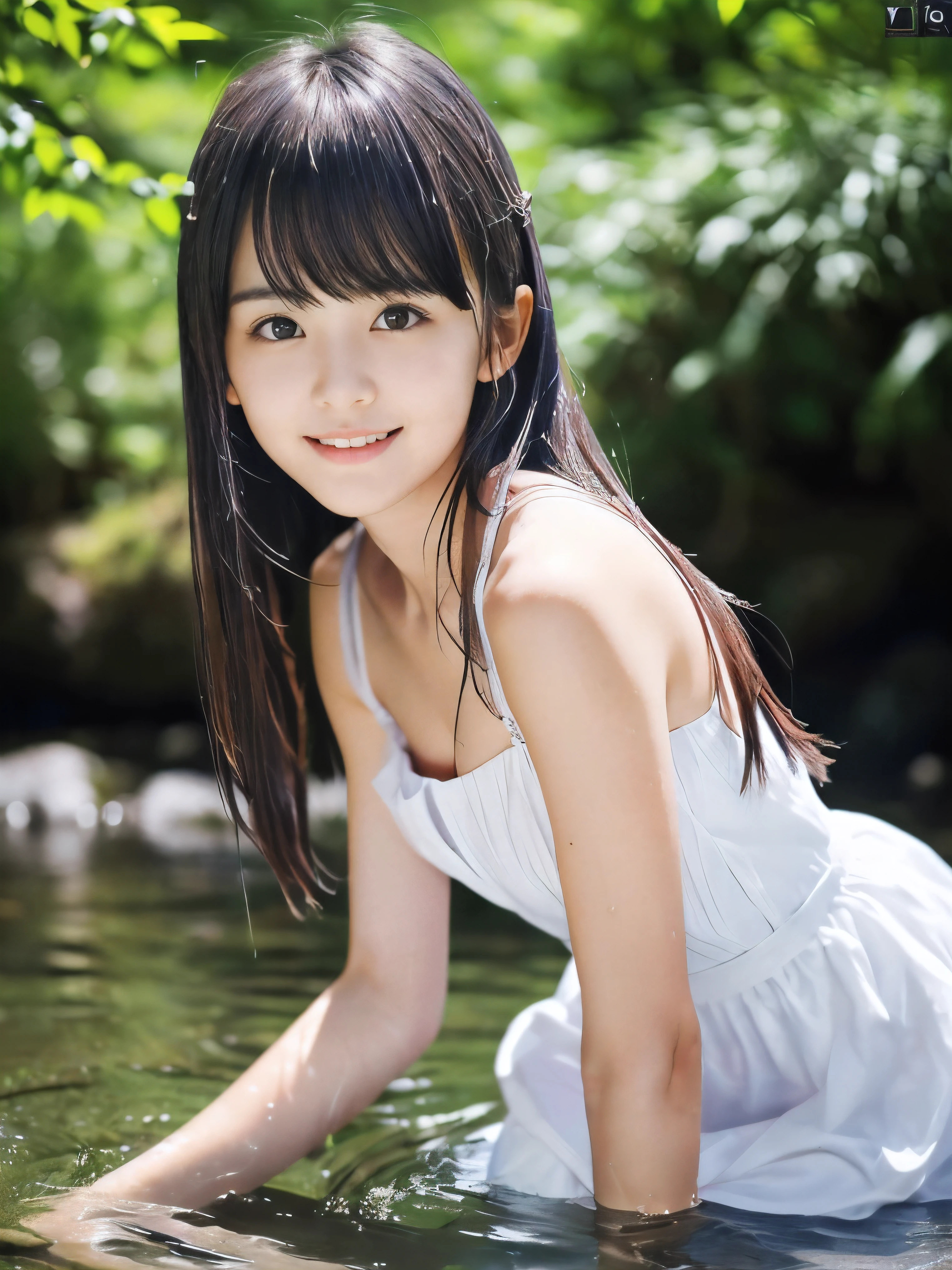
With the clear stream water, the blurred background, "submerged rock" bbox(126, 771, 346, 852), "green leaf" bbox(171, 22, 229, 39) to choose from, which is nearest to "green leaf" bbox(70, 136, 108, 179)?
"green leaf" bbox(171, 22, 229, 39)

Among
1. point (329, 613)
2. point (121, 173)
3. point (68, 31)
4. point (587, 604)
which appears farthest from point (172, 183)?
point (587, 604)

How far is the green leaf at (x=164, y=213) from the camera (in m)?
2.50

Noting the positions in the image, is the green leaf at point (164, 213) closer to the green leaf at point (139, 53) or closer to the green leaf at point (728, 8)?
the green leaf at point (139, 53)

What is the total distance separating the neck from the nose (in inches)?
8.1

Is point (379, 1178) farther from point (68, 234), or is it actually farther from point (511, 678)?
point (68, 234)

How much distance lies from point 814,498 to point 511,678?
5792mm

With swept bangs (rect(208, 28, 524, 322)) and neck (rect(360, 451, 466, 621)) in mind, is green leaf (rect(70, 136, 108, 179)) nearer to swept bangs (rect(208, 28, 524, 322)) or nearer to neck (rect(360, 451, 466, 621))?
swept bangs (rect(208, 28, 524, 322))

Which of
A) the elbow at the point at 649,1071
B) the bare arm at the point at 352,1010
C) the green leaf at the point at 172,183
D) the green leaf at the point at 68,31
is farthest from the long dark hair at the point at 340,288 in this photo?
the green leaf at the point at 68,31

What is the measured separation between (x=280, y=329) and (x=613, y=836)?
2.49 feet

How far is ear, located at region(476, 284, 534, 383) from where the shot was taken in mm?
1686

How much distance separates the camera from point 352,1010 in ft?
6.57

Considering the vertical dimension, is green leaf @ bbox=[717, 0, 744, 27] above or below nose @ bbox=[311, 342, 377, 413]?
above

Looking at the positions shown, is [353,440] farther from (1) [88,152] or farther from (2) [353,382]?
(1) [88,152]

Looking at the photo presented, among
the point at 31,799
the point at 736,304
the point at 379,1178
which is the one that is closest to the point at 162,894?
the point at 31,799
